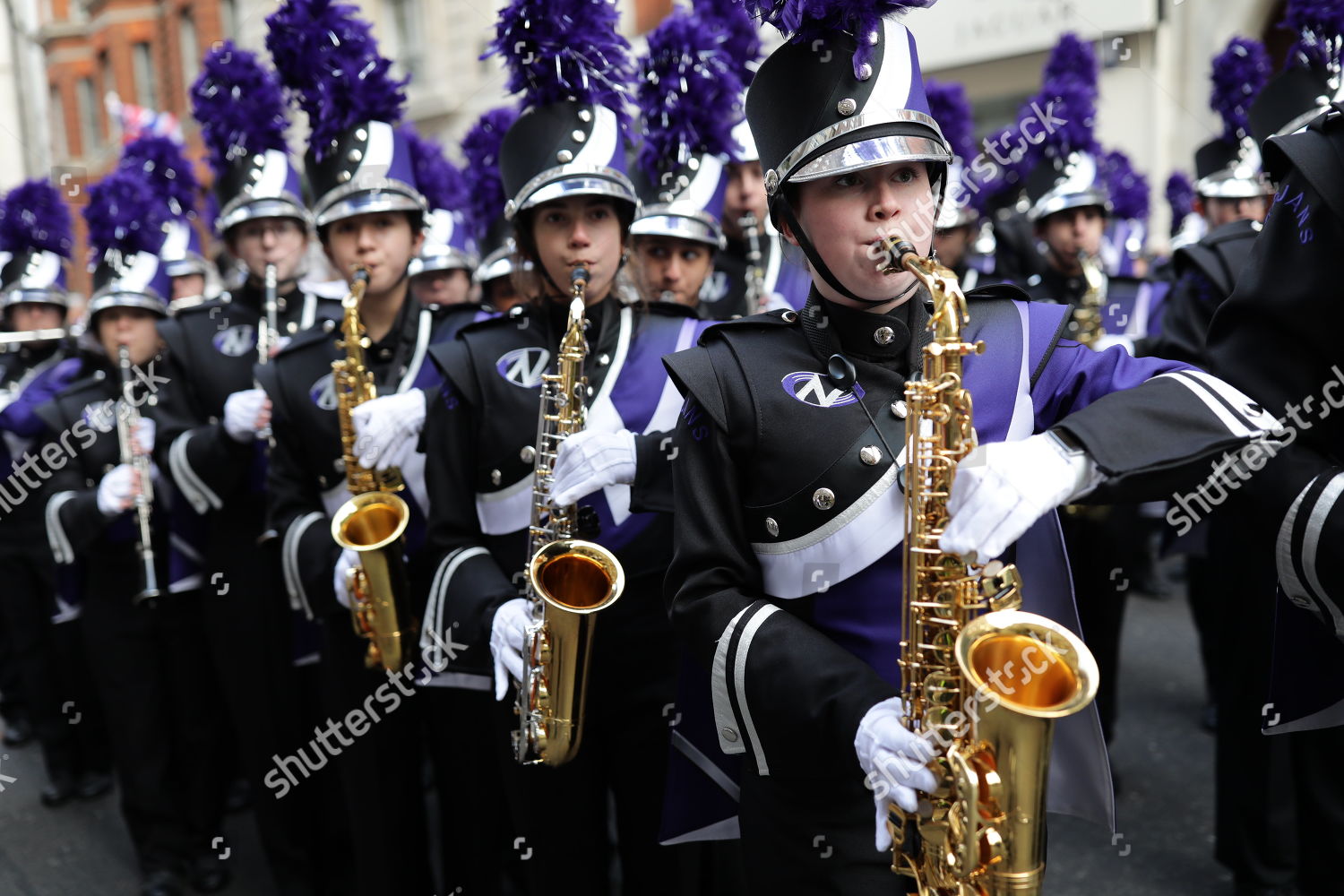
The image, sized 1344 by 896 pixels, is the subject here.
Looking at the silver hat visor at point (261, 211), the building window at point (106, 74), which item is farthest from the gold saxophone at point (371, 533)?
the building window at point (106, 74)

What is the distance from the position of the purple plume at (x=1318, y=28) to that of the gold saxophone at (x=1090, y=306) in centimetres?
245

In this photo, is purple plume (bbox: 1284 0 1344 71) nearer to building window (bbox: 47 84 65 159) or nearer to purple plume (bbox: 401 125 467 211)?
purple plume (bbox: 401 125 467 211)

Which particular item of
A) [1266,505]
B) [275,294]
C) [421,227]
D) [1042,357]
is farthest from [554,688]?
[275,294]

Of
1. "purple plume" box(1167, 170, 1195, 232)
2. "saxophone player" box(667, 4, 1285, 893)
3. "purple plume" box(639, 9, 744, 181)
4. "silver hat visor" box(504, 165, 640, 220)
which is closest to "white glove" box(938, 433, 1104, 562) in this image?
"saxophone player" box(667, 4, 1285, 893)

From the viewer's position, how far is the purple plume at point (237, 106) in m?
5.65

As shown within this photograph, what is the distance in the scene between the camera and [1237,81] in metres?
6.25

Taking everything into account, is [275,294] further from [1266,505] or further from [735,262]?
[1266,505]

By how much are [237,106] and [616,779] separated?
159 inches

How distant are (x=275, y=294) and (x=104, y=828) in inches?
117

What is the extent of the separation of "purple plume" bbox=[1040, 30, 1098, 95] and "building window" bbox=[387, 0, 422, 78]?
14562mm

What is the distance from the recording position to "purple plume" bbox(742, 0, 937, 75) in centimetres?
218

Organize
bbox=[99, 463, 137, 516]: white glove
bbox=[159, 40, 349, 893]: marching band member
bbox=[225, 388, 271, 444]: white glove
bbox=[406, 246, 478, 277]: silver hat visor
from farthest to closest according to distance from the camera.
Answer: bbox=[406, 246, 478, 277]: silver hat visor < bbox=[99, 463, 137, 516]: white glove < bbox=[159, 40, 349, 893]: marching band member < bbox=[225, 388, 271, 444]: white glove

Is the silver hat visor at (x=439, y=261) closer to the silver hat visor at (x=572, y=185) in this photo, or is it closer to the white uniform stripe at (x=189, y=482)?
the white uniform stripe at (x=189, y=482)

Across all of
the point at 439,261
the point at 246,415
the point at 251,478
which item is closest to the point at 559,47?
the point at 246,415
